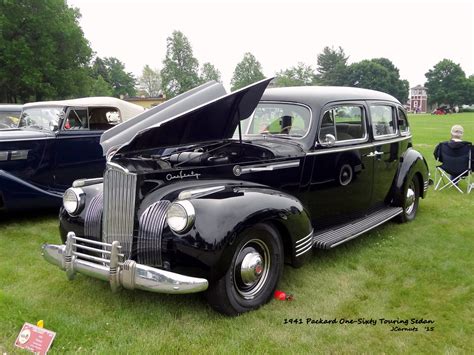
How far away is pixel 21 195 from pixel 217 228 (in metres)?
4.00

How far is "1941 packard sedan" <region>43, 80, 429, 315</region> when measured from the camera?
292 centimetres

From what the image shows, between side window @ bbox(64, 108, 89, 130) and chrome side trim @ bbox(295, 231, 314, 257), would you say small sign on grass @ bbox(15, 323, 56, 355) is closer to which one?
chrome side trim @ bbox(295, 231, 314, 257)

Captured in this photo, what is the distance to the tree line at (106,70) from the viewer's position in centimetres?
2805

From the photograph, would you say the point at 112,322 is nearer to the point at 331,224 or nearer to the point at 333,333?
the point at 333,333

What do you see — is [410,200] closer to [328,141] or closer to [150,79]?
[328,141]

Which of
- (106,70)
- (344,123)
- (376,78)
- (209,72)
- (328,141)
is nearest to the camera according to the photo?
(328,141)

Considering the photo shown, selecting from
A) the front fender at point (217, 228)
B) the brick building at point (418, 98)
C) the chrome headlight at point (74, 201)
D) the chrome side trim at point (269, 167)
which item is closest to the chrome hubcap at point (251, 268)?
the front fender at point (217, 228)

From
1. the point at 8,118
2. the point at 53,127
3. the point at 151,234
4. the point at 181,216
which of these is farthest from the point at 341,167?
the point at 8,118

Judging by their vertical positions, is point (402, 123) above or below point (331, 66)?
below

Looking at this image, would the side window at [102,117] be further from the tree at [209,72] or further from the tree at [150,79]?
the tree at [150,79]

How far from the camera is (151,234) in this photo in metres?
3.01

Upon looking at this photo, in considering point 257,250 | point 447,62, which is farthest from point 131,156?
point 447,62

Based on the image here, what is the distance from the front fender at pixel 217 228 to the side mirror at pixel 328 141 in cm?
128

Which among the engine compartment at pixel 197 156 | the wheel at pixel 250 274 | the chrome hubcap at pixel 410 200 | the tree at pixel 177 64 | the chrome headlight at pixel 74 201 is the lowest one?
the wheel at pixel 250 274
